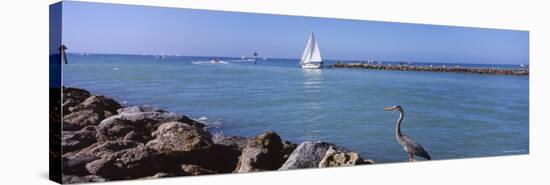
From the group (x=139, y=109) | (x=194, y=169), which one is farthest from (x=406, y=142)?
(x=139, y=109)

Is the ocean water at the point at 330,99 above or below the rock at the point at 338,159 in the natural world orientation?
above

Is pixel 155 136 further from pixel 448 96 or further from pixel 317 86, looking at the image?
pixel 448 96

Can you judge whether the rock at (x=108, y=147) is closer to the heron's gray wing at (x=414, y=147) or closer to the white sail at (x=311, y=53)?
the white sail at (x=311, y=53)

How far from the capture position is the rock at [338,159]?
886cm

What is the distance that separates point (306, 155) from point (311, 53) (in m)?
1.28

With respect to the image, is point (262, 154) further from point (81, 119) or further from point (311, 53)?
point (81, 119)

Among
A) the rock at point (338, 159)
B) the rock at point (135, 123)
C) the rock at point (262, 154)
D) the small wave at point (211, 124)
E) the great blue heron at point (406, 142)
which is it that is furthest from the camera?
the great blue heron at point (406, 142)

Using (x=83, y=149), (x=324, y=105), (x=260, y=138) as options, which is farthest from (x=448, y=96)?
(x=83, y=149)

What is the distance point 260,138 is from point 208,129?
0.66 m

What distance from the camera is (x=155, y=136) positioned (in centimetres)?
792

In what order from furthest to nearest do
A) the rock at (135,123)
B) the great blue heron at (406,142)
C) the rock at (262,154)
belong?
the great blue heron at (406,142), the rock at (262,154), the rock at (135,123)

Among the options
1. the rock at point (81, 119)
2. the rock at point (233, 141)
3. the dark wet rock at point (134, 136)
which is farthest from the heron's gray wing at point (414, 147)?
the rock at point (81, 119)

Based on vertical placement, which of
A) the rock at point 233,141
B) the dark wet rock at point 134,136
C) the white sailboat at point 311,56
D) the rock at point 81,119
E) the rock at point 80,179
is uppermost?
the white sailboat at point 311,56

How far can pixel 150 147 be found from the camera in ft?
25.7
